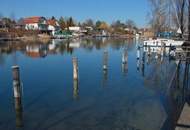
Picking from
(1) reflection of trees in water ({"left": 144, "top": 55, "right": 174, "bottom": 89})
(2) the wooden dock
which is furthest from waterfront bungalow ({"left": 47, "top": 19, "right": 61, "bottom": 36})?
(2) the wooden dock

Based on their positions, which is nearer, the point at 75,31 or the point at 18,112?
the point at 18,112

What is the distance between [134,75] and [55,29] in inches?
4330

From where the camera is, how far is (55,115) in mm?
13172

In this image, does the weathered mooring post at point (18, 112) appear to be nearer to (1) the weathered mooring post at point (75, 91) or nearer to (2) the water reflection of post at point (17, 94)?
(2) the water reflection of post at point (17, 94)

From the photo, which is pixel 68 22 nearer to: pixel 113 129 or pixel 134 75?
pixel 134 75

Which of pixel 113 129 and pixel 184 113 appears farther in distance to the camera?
pixel 113 129

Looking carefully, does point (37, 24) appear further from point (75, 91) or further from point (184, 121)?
point (184, 121)

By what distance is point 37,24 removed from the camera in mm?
124062

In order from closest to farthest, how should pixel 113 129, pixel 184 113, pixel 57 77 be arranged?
1. pixel 184 113
2. pixel 113 129
3. pixel 57 77

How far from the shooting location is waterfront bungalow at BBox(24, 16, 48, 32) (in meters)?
124

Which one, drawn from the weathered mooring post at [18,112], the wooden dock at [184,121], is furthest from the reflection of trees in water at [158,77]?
the weathered mooring post at [18,112]

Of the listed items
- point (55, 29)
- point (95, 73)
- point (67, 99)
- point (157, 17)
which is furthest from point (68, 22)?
point (67, 99)

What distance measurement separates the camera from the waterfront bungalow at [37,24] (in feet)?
406

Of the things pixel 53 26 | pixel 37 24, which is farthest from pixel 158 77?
pixel 53 26
